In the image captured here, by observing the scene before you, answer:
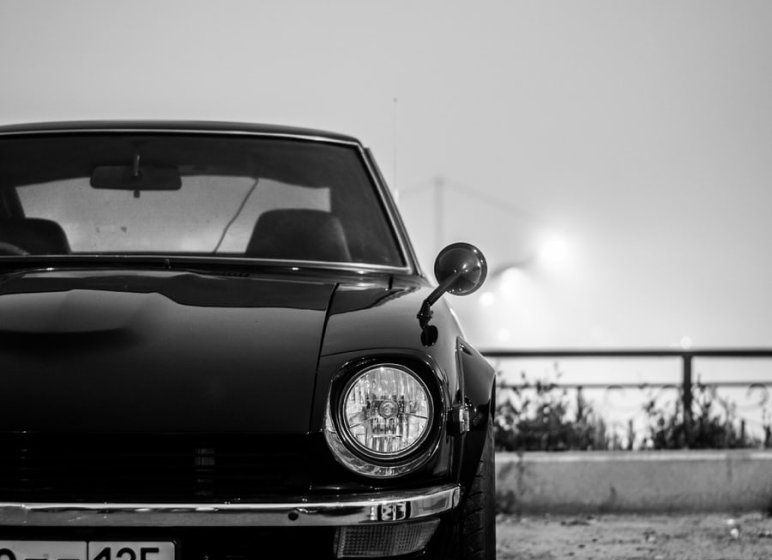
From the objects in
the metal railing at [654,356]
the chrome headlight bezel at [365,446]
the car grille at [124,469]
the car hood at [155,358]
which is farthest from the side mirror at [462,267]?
the metal railing at [654,356]

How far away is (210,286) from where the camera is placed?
9.08ft

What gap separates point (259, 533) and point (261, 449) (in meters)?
0.17

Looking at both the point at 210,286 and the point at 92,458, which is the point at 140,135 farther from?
the point at 92,458

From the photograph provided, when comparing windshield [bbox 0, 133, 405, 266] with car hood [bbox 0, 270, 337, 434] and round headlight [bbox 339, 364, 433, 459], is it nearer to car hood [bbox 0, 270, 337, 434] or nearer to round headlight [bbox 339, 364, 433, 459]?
car hood [bbox 0, 270, 337, 434]

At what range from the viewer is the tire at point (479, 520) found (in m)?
2.36

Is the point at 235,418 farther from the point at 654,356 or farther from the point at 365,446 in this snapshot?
the point at 654,356

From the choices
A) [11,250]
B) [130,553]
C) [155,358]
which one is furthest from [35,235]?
[130,553]

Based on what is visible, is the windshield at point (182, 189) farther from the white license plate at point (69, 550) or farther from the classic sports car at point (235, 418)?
the white license plate at point (69, 550)

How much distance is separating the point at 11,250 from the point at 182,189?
0.59 meters

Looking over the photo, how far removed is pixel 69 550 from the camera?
2.11 metres

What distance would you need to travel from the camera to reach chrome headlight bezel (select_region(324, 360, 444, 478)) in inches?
86.6

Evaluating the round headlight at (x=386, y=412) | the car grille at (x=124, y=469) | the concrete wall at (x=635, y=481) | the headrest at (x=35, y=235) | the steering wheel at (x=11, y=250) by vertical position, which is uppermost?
the headrest at (x=35, y=235)

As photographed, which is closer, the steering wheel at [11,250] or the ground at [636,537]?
the steering wheel at [11,250]

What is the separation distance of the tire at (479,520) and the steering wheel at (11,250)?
148 cm
